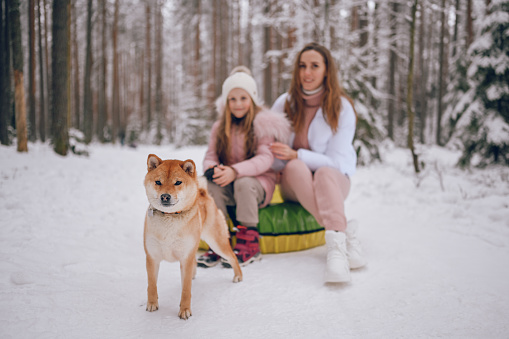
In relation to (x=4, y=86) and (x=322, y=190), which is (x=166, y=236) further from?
(x=4, y=86)

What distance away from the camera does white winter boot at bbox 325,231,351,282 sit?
232 centimetres

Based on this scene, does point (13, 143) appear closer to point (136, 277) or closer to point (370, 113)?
point (136, 277)

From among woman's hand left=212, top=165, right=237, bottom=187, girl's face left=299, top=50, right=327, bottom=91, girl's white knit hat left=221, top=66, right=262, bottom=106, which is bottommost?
woman's hand left=212, top=165, right=237, bottom=187

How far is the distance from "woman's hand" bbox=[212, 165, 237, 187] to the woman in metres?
0.52

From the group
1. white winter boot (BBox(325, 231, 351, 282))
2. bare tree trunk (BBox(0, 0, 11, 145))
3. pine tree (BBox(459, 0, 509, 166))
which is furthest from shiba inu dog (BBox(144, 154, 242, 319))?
pine tree (BBox(459, 0, 509, 166))

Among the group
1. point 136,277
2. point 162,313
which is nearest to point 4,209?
point 136,277

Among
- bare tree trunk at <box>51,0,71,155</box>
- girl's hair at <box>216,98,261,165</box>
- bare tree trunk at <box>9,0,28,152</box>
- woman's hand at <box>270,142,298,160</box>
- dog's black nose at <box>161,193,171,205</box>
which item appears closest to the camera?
dog's black nose at <box>161,193,171,205</box>

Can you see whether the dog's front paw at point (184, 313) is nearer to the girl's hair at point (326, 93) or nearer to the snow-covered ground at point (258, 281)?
the snow-covered ground at point (258, 281)

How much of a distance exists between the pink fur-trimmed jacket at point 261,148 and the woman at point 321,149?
122 mm

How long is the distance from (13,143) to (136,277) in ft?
22.2

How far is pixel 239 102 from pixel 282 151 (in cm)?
66

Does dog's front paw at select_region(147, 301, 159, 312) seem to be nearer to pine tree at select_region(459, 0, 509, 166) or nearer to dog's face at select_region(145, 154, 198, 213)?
dog's face at select_region(145, 154, 198, 213)

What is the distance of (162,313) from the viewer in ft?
6.20

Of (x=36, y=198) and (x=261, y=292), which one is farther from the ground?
(x=36, y=198)
